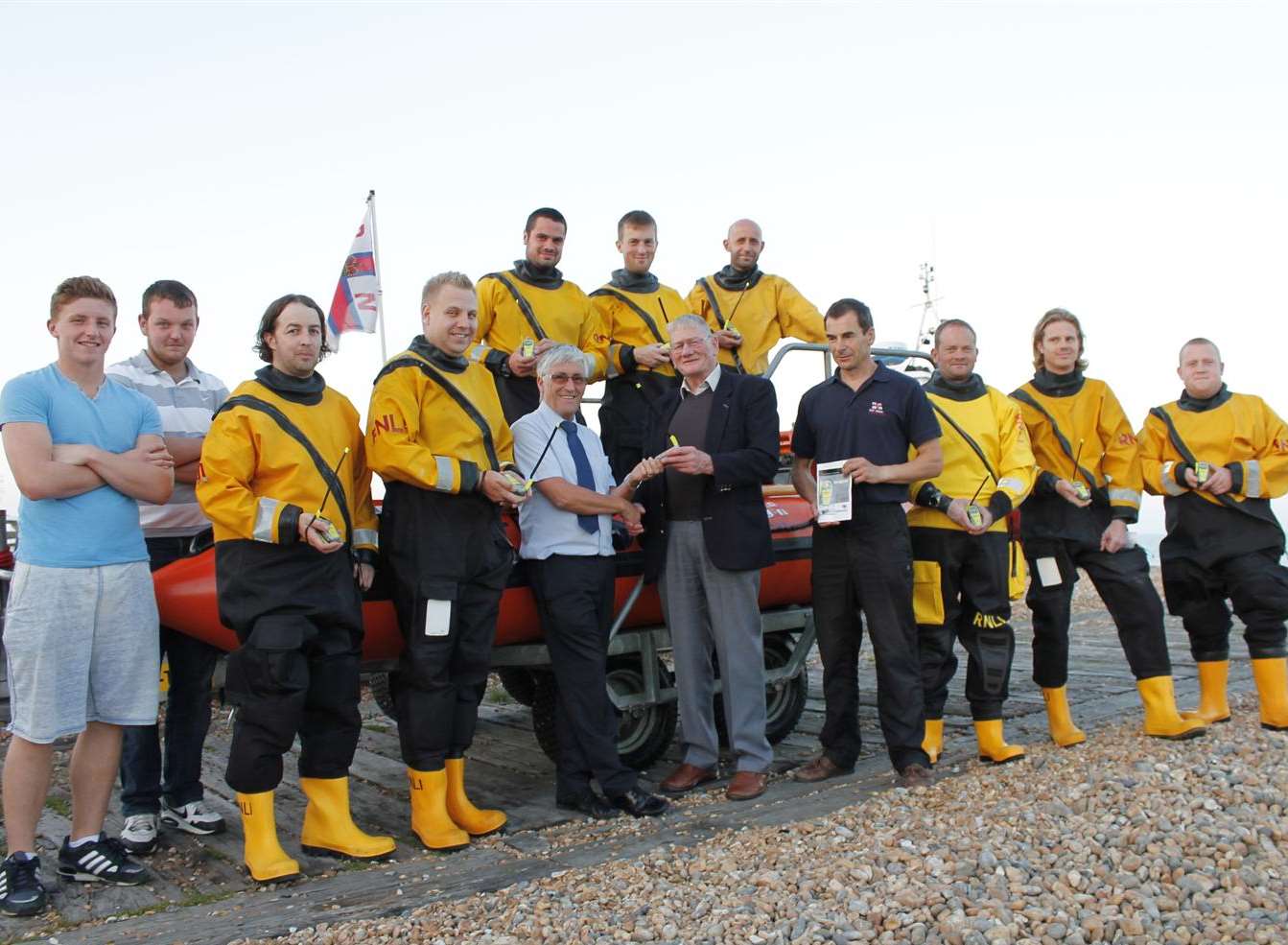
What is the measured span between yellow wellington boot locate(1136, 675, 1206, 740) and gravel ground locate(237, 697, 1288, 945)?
3.13ft

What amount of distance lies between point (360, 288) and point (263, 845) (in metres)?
7.36

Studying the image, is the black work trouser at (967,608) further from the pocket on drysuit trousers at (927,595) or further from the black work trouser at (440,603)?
the black work trouser at (440,603)

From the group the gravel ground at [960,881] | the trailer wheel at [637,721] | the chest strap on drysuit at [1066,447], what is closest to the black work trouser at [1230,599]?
the chest strap on drysuit at [1066,447]

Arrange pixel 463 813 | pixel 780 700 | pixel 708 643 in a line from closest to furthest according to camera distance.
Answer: pixel 463 813
pixel 708 643
pixel 780 700

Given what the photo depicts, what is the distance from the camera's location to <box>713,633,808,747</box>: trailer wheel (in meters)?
5.94

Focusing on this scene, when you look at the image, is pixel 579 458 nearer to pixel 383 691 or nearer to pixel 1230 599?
pixel 383 691

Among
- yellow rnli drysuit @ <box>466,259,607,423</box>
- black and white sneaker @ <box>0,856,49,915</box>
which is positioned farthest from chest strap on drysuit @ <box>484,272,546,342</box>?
black and white sneaker @ <box>0,856,49,915</box>

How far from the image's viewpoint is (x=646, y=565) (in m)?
4.95

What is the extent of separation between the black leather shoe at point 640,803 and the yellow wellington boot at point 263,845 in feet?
4.15

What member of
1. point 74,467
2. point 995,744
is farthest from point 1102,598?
point 74,467

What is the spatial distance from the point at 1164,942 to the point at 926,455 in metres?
2.32

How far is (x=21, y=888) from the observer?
11.7 feet

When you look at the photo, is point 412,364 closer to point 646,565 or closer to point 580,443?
point 580,443

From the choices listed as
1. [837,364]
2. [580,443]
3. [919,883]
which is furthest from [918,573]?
[919,883]
